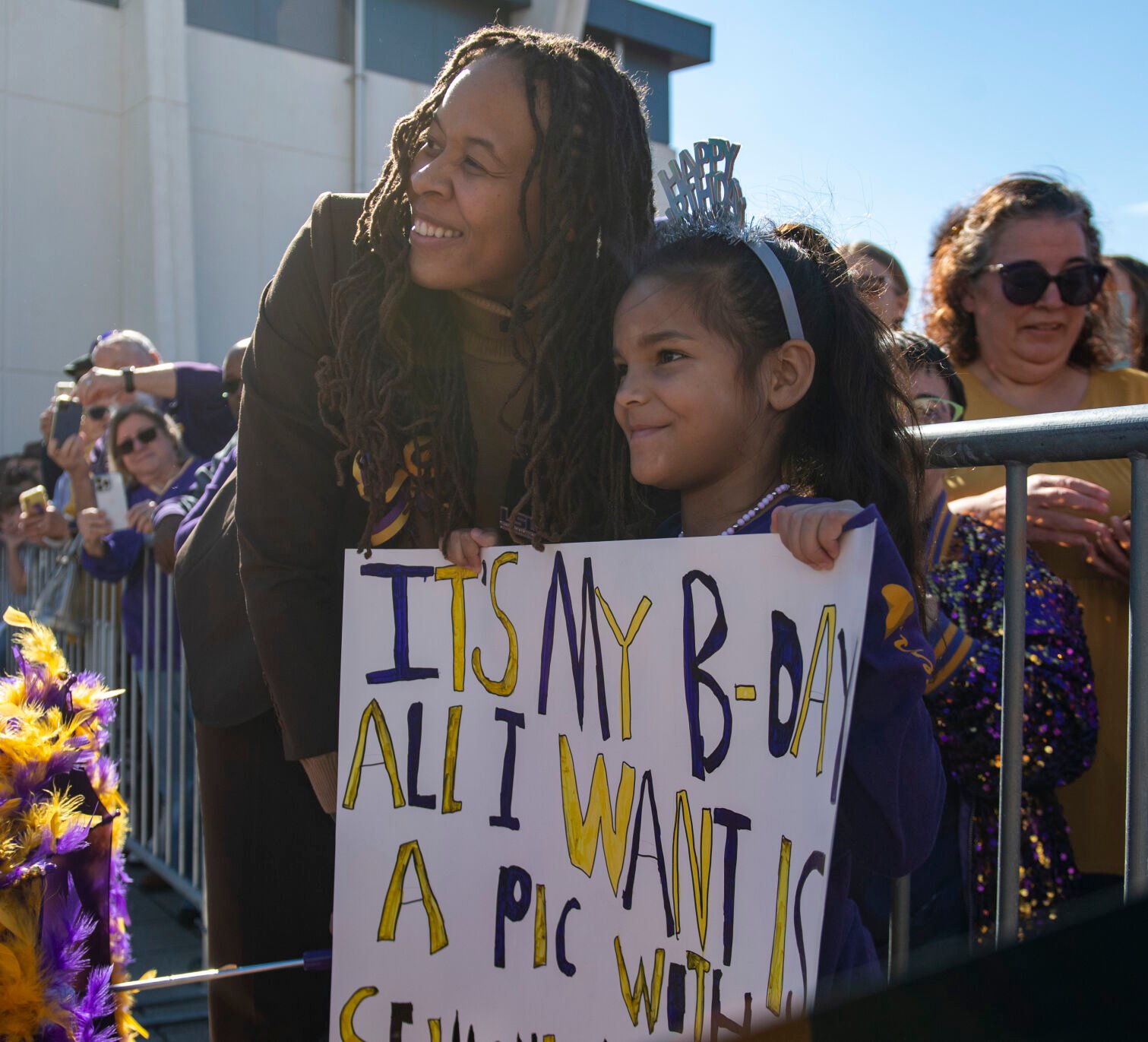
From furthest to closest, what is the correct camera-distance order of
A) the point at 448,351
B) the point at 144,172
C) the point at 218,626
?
the point at 144,172 < the point at 218,626 < the point at 448,351

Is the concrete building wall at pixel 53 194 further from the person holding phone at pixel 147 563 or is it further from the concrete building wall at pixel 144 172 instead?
the person holding phone at pixel 147 563

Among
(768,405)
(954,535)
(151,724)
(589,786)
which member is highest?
(768,405)

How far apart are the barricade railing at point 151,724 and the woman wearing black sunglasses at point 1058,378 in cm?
267

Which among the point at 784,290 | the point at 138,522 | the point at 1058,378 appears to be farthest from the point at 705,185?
the point at 138,522

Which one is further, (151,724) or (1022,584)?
(151,724)

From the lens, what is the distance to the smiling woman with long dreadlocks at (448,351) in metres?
1.61

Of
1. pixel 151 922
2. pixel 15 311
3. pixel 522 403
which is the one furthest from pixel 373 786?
pixel 15 311

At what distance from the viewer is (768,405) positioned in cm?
153

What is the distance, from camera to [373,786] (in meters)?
1.73

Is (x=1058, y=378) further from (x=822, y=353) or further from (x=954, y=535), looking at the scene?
(x=822, y=353)

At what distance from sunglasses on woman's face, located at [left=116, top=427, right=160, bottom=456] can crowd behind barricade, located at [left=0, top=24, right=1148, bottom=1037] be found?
2097 mm

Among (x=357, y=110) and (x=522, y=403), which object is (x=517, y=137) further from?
(x=357, y=110)

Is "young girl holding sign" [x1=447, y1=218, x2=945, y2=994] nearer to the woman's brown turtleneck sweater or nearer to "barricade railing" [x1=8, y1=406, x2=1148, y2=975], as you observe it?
the woman's brown turtleneck sweater

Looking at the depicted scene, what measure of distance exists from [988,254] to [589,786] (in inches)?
68.9
